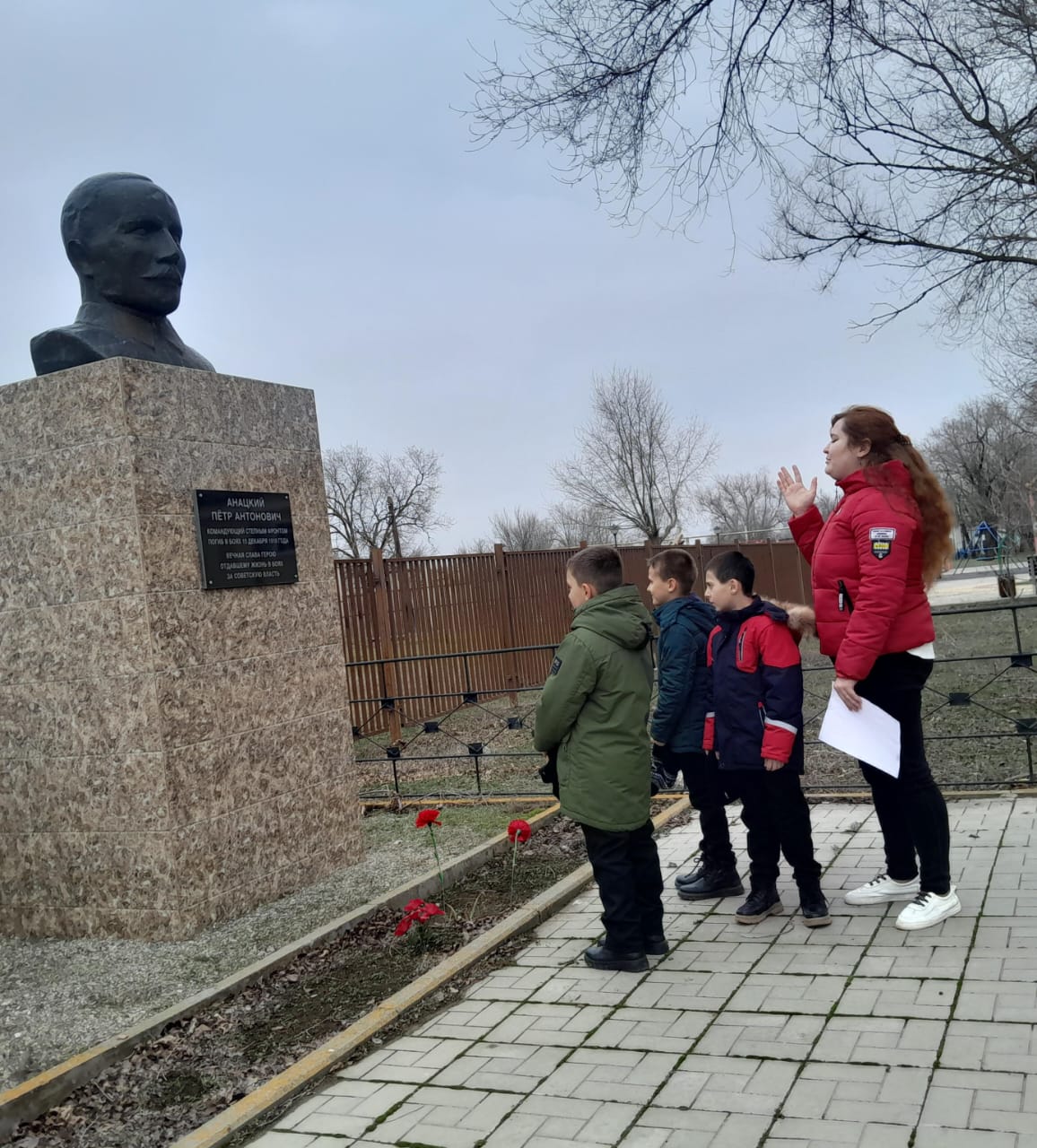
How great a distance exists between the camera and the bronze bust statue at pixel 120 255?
18.2 ft

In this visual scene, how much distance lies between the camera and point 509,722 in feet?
27.0

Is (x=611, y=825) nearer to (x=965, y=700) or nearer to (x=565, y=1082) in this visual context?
(x=565, y=1082)

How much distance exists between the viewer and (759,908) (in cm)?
452

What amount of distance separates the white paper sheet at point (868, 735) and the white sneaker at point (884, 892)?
28.4 inches

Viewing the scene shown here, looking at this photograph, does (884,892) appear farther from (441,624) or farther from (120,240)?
(441,624)

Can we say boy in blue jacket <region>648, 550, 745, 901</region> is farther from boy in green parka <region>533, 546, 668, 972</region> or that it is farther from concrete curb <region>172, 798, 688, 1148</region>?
concrete curb <region>172, 798, 688, 1148</region>

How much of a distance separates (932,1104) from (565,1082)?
1049 mm

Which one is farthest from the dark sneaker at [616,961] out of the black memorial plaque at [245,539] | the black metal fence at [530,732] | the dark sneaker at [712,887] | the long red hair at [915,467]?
the black metal fence at [530,732]

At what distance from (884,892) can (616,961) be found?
1255 mm

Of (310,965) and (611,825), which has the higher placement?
(611,825)

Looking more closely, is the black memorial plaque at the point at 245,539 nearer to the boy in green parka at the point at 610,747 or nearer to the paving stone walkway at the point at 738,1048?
the boy in green parka at the point at 610,747

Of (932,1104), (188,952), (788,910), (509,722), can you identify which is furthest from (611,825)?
(509,722)

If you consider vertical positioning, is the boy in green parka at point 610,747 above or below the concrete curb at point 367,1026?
above

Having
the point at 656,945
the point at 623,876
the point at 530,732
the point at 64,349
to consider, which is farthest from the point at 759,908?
the point at 530,732
